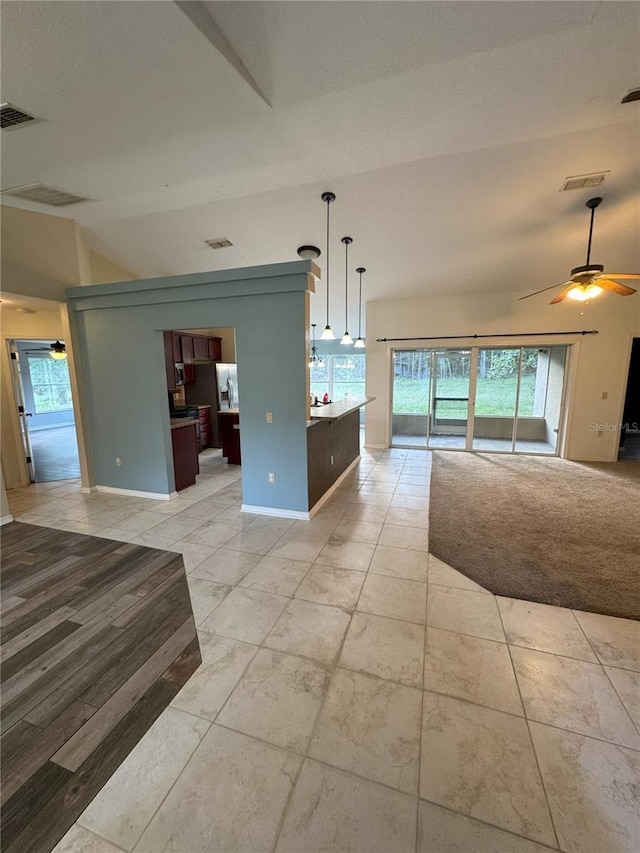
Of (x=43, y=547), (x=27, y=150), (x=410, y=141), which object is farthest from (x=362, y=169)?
(x=43, y=547)

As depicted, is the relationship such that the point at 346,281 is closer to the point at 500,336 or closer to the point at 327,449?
the point at 500,336

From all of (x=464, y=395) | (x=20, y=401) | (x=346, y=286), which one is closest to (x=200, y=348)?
(x=20, y=401)

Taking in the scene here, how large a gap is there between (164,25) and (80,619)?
3.41 metres

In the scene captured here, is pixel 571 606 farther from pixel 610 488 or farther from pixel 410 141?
pixel 410 141

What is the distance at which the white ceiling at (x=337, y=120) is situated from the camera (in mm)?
1772

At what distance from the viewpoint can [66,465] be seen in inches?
235

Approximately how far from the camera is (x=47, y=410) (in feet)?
31.6

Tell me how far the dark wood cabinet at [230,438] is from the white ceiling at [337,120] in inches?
108

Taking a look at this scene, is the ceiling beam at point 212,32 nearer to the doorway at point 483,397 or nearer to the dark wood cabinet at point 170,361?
the dark wood cabinet at point 170,361

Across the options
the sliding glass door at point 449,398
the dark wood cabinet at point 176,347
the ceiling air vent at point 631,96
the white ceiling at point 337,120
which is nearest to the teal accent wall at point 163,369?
the white ceiling at point 337,120

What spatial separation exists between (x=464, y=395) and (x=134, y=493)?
5.97 meters

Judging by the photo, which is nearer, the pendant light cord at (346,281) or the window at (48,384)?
the pendant light cord at (346,281)

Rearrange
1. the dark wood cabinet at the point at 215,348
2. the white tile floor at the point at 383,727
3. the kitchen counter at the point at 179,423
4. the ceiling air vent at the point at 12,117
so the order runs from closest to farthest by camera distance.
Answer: the white tile floor at the point at 383,727
the ceiling air vent at the point at 12,117
the kitchen counter at the point at 179,423
the dark wood cabinet at the point at 215,348

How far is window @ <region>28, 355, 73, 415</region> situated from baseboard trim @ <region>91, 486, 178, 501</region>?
246 inches
